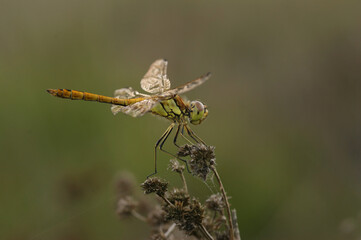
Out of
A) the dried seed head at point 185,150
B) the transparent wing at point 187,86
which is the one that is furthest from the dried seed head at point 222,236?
the transparent wing at point 187,86

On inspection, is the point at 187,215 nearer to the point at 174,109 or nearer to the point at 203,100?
the point at 174,109

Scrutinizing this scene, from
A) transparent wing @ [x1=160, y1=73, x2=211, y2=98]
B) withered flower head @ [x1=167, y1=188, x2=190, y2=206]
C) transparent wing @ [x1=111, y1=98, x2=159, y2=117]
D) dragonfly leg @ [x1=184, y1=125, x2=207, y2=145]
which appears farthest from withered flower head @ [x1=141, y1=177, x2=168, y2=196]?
transparent wing @ [x1=160, y1=73, x2=211, y2=98]

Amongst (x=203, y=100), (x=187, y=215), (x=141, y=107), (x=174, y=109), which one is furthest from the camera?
(x=203, y=100)

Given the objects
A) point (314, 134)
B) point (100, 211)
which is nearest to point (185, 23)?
point (314, 134)

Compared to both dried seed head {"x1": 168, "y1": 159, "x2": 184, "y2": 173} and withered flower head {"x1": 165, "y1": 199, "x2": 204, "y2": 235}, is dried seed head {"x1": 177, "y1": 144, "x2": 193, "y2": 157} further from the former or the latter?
withered flower head {"x1": 165, "y1": 199, "x2": 204, "y2": 235}

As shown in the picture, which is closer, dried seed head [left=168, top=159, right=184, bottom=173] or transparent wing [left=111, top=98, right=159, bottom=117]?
dried seed head [left=168, top=159, right=184, bottom=173]

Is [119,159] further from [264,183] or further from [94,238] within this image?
[264,183]

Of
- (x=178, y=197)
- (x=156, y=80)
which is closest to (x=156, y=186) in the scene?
(x=178, y=197)
